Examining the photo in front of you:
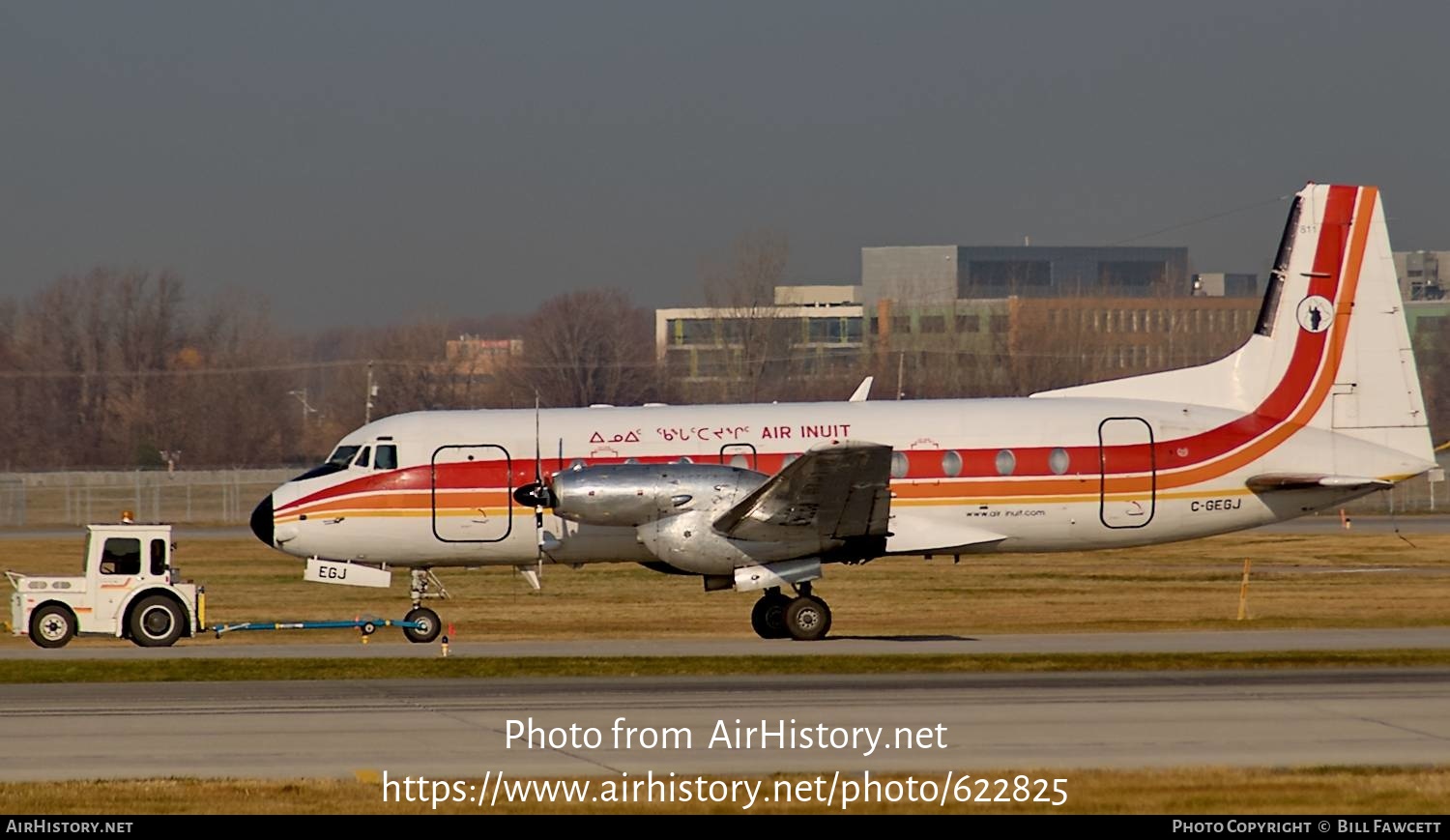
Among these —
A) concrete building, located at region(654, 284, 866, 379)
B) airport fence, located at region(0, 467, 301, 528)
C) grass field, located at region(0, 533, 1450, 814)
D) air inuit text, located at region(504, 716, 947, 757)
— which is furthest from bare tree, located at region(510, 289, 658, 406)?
air inuit text, located at region(504, 716, 947, 757)

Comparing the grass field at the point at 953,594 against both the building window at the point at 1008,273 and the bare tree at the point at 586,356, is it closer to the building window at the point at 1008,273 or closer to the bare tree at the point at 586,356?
the bare tree at the point at 586,356

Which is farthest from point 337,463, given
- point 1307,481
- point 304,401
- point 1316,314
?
point 304,401

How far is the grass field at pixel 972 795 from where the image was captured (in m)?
12.3

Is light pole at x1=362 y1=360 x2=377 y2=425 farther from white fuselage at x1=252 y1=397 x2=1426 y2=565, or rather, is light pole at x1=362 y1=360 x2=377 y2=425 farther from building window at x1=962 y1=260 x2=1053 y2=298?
building window at x1=962 y1=260 x2=1053 y2=298

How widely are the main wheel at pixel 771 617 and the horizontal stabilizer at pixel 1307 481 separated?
7281 mm

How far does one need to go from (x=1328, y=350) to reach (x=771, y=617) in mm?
9517

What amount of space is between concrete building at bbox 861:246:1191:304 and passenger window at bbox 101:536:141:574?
83.2 meters

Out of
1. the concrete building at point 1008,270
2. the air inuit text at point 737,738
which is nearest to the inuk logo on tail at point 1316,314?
the air inuit text at point 737,738

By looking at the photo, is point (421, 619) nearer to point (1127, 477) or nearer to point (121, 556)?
point (121, 556)

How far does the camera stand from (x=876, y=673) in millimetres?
20125

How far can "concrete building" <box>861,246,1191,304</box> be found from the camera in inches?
4574

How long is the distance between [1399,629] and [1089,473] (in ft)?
18.2

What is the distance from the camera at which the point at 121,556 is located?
25.5m
